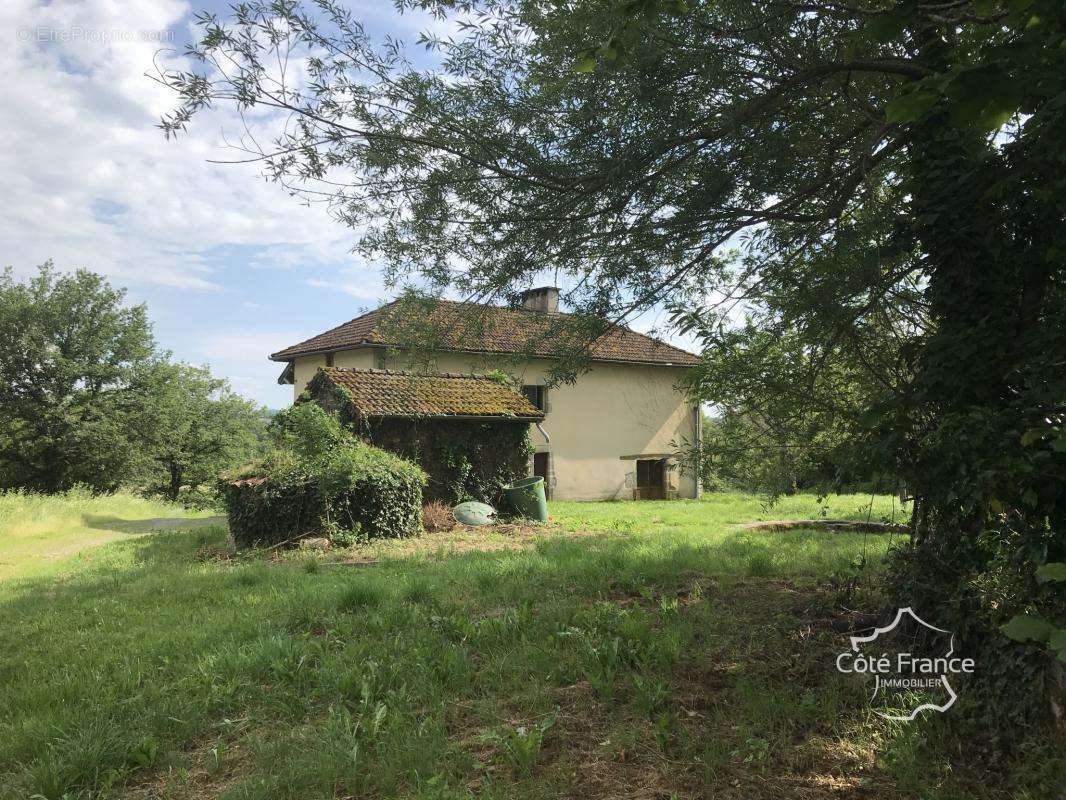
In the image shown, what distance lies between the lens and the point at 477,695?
411 cm

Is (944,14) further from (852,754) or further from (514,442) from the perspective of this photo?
(514,442)

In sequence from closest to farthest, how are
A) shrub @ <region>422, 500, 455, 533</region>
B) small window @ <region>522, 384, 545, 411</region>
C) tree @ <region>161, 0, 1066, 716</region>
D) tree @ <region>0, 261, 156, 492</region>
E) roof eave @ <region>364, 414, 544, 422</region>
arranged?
tree @ <region>161, 0, 1066, 716</region> < shrub @ <region>422, 500, 455, 533</region> < roof eave @ <region>364, 414, 544, 422</region> < small window @ <region>522, 384, 545, 411</region> < tree @ <region>0, 261, 156, 492</region>

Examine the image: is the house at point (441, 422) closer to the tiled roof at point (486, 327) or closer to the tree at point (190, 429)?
the tiled roof at point (486, 327)

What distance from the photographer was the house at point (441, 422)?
14719mm

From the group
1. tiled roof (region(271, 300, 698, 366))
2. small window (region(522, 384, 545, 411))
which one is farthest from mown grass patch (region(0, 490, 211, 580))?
small window (region(522, 384, 545, 411))

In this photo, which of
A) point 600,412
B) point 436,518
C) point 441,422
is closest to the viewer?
point 436,518

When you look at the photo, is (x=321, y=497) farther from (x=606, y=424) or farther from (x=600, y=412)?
(x=606, y=424)

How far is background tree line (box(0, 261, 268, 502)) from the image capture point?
31.5 meters

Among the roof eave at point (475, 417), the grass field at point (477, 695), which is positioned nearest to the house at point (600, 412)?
the roof eave at point (475, 417)

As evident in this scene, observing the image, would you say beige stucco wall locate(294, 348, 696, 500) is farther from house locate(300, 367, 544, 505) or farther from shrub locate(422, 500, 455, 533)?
shrub locate(422, 500, 455, 533)

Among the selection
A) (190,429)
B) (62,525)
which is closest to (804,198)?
(62,525)

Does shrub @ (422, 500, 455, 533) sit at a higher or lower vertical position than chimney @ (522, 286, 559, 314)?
lower

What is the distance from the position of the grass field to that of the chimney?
262 cm

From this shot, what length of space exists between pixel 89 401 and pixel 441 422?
2663cm
